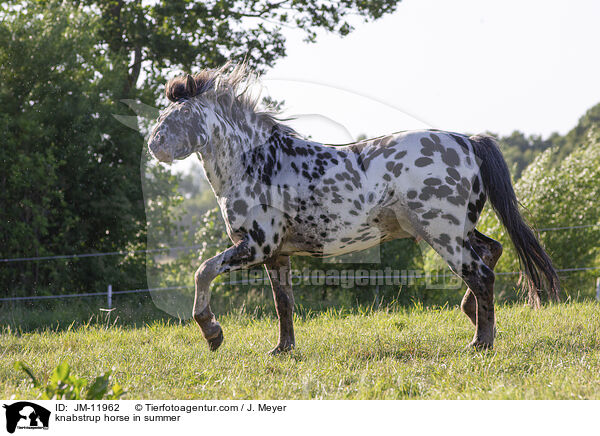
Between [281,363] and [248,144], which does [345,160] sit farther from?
[281,363]

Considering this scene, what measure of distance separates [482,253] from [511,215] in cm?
42

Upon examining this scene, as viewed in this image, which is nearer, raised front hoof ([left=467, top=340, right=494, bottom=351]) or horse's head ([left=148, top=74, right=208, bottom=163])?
horse's head ([left=148, top=74, right=208, bottom=163])

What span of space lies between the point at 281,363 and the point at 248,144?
1835 mm

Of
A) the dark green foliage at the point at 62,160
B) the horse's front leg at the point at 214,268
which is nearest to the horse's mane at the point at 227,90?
the horse's front leg at the point at 214,268

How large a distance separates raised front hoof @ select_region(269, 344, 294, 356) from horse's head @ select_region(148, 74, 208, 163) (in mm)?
1861

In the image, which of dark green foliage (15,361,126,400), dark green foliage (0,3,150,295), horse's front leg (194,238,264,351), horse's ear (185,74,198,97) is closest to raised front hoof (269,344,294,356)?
horse's front leg (194,238,264,351)

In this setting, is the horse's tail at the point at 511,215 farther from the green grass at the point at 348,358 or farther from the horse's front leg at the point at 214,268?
the horse's front leg at the point at 214,268

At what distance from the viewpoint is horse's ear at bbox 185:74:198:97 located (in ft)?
15.0

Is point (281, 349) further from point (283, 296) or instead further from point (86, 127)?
point (86, 127)

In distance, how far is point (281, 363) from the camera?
4.45m

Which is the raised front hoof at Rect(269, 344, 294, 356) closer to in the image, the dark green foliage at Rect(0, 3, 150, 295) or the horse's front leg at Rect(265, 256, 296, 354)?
the horse's front leg at Rect(265, 256, 296, 354)

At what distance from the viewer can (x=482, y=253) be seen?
4980 mm
